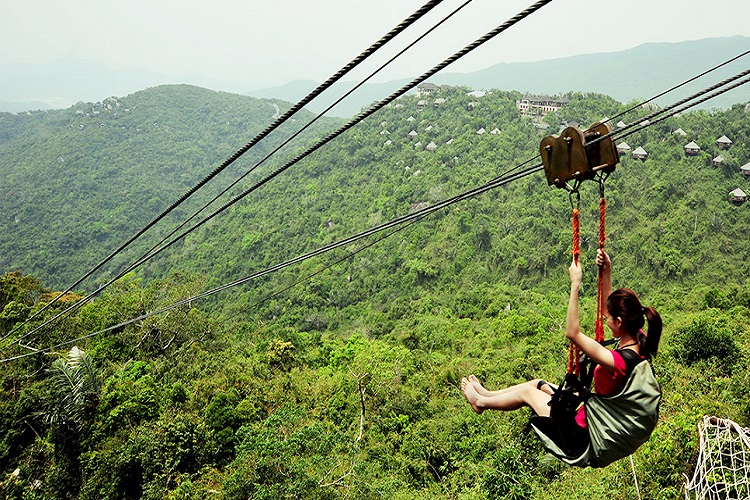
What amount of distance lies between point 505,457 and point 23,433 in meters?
12.6

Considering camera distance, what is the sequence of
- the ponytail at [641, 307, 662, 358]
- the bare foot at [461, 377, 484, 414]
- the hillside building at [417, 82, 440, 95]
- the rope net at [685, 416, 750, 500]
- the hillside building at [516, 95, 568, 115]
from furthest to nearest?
the hillside building at [417, 82, 440, 95] < the hillside building at [516, 95, 568, 115] < the rope net at [685, 416, 750, 500] < the bare foot at [461, 377, 484, 414] < the ponytail at [641, 307, 662, 358]

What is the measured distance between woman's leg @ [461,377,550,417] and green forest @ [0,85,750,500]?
14 cm

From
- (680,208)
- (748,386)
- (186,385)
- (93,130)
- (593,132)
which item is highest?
(93,130)

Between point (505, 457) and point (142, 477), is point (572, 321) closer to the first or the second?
point (505, 457)

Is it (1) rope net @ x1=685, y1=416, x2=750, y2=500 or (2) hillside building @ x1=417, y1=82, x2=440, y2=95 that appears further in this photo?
(2) hillside building @ x1=417, y1=82, x2=440, y2=95

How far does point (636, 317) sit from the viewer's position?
2.14 meters

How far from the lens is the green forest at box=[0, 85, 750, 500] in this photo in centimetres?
873

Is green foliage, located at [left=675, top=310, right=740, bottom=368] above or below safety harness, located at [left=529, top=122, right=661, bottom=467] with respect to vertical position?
below

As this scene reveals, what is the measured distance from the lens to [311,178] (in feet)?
157

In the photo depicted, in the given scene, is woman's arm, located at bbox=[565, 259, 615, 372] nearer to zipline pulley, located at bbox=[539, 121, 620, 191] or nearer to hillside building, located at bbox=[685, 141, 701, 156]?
zipline pulley, located at bbox=[539, 121, 620, 191]

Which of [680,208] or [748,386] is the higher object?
[748,386]

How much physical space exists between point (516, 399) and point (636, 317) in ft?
2.76

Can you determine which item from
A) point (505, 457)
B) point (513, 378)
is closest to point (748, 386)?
point (505, 457)

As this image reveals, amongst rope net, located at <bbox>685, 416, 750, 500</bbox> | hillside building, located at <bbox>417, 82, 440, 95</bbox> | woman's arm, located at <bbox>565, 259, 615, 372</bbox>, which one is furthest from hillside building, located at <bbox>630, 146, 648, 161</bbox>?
woman's arm, located at <bbox>565, 259, 615, 372</bbox>
